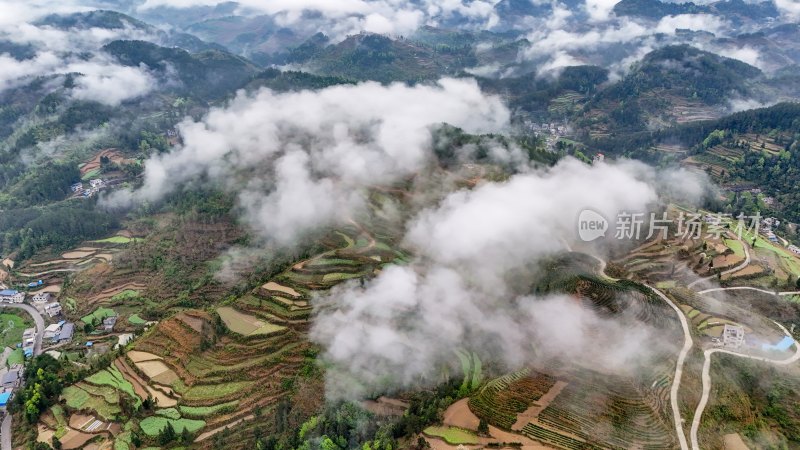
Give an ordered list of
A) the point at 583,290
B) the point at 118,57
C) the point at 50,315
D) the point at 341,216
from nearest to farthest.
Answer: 1. the point at 583,290
2. the point at 50,315
3. the point at 341,216
4. the point at 118,57

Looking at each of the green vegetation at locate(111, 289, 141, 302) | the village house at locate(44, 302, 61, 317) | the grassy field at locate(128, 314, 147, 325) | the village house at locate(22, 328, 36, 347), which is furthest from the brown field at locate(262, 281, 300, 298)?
the village house at locate(44, 302, 61, 317)

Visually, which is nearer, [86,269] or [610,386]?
[610,386]

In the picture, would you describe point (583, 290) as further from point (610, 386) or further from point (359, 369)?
point (359, 369)

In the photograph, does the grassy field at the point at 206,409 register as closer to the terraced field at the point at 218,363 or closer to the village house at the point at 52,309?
the terraced field at the point at 218,363

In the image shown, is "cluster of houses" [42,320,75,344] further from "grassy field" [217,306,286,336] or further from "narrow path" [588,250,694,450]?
"narrow path" [588,250,694,450]

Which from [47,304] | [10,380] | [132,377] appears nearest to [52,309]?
[47,304]

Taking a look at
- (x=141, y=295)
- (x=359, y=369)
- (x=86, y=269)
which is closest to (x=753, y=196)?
(x=359, y=369)
